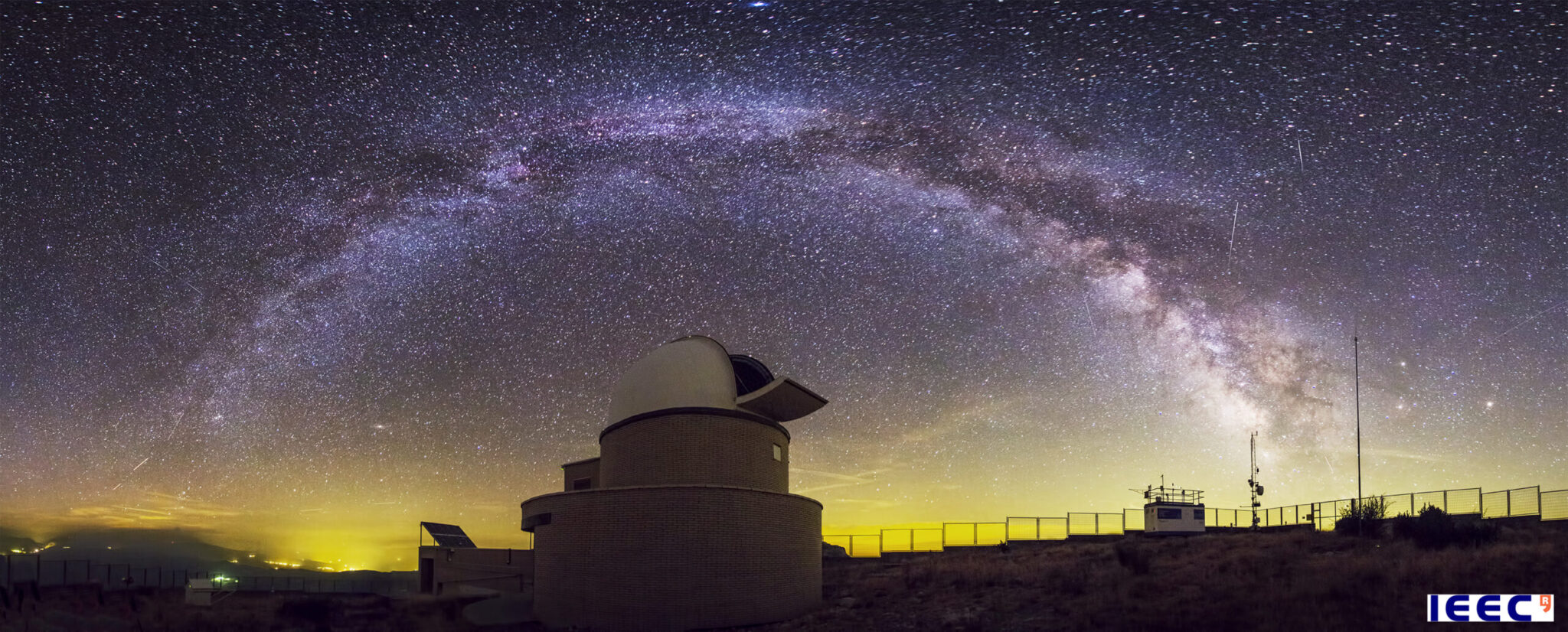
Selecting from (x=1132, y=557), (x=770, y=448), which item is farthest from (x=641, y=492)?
(x=1132, y=557)

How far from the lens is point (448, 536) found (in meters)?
37.2

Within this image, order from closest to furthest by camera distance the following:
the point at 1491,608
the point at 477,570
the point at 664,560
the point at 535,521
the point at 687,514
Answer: the point at 1491,608 → the point at 664,560 → the point at 687,514 → the point at 535,521 → the point at 477,570

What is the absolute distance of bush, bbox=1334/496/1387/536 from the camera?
35.0 metres

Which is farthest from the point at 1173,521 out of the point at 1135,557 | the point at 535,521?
the point at 535,521

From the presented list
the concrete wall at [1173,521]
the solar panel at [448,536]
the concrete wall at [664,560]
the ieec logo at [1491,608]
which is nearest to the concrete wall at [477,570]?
the solar panel at [448,536]

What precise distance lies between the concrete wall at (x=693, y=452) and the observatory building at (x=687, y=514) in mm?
32

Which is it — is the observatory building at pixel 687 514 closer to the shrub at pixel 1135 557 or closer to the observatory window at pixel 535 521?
Result: the observatory window at pixel 535 521

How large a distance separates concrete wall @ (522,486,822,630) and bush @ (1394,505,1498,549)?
68.3 ft

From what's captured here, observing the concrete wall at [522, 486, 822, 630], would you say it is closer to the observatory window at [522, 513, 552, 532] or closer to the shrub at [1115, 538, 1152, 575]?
the observatory window at [522, 513, 552, 532]

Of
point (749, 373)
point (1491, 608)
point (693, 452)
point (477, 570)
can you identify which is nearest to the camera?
point (1491, 608)

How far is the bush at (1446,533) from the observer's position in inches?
1111

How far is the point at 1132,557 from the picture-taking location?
3072 centimetres

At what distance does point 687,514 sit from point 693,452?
2.30 meters

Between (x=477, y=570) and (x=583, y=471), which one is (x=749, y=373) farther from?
(x=477, y=570)
